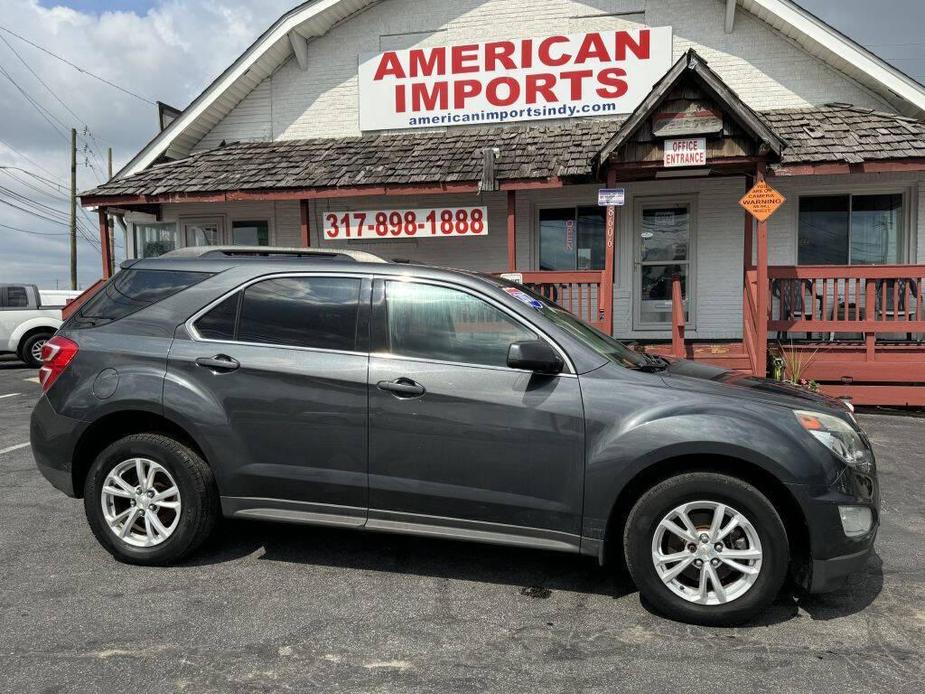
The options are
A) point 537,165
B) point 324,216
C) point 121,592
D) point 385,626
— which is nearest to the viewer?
point 385,626

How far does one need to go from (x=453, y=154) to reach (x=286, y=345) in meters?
7.70

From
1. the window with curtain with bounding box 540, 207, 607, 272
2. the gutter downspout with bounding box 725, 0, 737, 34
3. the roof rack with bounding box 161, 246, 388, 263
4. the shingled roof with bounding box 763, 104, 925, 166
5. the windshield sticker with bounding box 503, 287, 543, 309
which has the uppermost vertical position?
the gutter downspout with bounding box 725, 0, 737, 34

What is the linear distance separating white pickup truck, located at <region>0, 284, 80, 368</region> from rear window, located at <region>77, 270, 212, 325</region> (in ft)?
39.9

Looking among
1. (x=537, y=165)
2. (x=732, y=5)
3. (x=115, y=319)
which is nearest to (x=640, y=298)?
(x=537, y=165)

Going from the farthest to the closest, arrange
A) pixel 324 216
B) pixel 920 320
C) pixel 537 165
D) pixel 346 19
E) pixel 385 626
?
pixel 346 19, pixel 324 216, pixel 537 165, pixel 920 320, pixel 385 626

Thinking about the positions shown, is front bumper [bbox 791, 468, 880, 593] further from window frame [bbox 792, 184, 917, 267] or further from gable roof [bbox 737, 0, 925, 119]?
gable roof [bbox 737, 0, 925, 119]

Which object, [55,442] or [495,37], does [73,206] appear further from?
[55,442]

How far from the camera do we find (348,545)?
4176 millimetres

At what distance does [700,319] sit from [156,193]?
9131mm

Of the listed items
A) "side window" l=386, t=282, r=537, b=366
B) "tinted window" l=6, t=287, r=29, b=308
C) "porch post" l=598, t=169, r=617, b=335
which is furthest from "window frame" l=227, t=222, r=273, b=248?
"side window" l=386, t=282, r=537, b=366

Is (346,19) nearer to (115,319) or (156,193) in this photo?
(156,193)

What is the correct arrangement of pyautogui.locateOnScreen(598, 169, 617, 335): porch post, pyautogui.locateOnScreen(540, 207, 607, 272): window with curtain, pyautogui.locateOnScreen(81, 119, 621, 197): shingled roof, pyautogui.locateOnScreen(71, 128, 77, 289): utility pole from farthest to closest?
pyautogui.locateOnScreen(71, 128, 77, 289): utility pole < pyautogui.locateOnScreen(540, 207, 607, 272): window with curtain < pyautogui.locateOnScreen(81, 119, 621, 197): shingled roof < pyautogui.locateOnScreen(598, 169, 617, 335): porch post

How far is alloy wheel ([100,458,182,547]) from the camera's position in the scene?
3756 mm

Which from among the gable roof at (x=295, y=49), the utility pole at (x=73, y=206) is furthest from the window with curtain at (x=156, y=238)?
the utility pole at (x=73, y=206)
